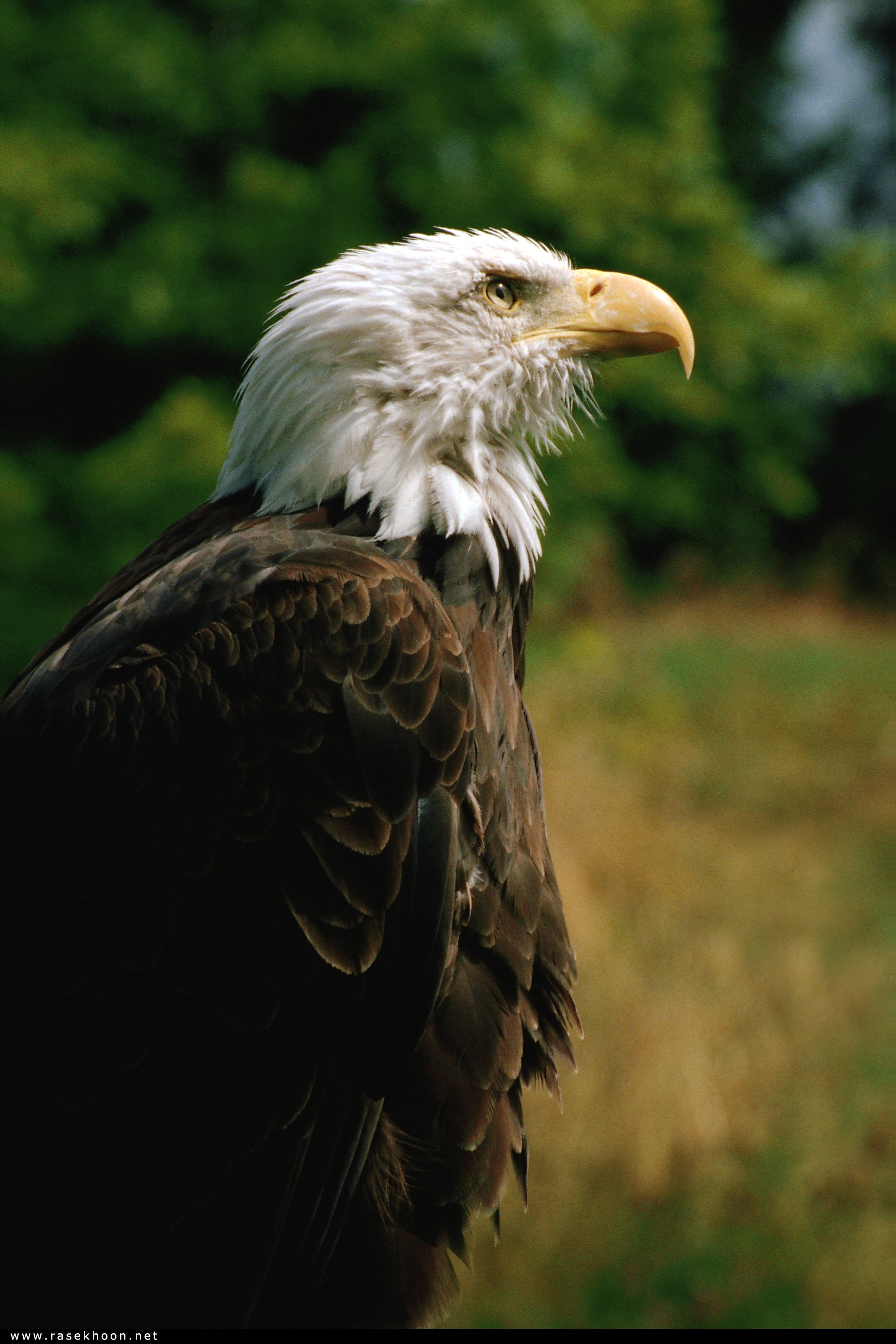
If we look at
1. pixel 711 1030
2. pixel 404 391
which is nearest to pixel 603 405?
pixel 404 391

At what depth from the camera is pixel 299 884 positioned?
7.04ft

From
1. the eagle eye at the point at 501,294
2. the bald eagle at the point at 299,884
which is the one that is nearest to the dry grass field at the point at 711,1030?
the bald eagle at the point at 299,884

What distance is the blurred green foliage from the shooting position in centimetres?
577

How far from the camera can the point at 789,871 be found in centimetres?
870

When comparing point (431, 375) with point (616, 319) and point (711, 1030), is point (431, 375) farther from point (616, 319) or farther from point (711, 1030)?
point (711, 1030)

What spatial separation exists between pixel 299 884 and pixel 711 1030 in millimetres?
4731

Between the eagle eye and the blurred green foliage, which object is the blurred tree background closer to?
the blurred green foliage

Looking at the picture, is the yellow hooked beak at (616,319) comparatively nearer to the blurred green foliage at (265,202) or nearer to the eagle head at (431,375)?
the eagle head at (431,375)

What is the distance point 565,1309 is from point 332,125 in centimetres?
586

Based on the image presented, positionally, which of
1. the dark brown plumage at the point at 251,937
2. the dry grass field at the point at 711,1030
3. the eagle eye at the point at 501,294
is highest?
the eagle eye at the point at 501,294

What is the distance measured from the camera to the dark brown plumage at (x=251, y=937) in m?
2.14

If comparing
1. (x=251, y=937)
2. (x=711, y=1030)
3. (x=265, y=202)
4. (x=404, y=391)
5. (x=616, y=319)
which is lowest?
(x=711, y=1030)

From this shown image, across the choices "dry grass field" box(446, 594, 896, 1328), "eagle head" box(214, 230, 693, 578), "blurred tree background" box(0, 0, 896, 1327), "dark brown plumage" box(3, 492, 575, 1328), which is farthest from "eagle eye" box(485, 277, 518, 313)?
"dry grass field" box(446, 594, 896, 1328)

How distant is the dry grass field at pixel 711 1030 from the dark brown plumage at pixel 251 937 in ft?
9.60
